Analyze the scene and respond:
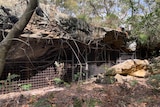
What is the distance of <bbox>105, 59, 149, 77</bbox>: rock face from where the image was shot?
794 centimetres

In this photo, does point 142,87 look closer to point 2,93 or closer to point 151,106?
point 151,106

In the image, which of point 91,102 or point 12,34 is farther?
point 91,102

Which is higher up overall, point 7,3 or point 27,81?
point 7,3

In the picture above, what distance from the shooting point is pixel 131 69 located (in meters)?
8.31

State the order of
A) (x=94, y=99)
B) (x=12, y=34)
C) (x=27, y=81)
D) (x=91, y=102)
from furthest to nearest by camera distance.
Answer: (x=27, y=81)
(x=94, y=99)
(x=91, y=102)
(x=12, y=34)

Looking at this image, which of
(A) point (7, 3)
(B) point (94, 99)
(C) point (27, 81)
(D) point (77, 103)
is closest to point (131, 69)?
(B) point (94, 99)

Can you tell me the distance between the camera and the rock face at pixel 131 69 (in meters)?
7.94

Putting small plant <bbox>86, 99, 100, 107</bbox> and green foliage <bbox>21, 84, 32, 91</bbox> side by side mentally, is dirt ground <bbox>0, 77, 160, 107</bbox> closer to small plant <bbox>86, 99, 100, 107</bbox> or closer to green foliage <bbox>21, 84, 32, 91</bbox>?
small plant <bbox>86, 99, 100, 107</bbox>

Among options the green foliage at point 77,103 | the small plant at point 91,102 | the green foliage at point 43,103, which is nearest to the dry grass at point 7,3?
the green foliage at point 43,103

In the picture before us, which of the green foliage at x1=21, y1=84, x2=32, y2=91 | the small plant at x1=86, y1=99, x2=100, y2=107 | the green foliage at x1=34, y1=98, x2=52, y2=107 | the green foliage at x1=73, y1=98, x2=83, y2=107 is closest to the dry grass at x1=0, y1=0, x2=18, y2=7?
the green foliage at x1=21, y1=84, x2=32, y2=91

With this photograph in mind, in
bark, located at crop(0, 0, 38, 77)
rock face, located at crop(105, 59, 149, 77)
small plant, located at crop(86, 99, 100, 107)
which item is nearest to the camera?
bark, located at crop(0, 0, 38, 77)

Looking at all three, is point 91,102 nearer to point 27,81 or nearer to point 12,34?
point 12,34

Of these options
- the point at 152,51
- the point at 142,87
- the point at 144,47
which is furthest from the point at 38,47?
the point at 152,51

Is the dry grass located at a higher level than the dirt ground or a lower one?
higher
